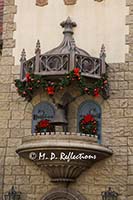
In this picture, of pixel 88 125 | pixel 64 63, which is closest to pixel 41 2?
pixel 64 63

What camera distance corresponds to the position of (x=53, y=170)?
35.3ft

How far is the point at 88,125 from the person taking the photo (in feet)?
36.6

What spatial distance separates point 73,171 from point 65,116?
129 centimetres

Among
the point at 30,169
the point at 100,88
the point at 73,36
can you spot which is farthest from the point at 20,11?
the point at 30,169

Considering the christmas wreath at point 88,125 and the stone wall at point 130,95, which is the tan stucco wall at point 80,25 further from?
the christmas wreath at point 88,125

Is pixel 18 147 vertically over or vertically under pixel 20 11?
under

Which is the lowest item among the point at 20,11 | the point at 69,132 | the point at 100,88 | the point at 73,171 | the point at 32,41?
the point at 73,171

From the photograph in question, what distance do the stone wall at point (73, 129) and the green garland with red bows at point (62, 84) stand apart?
42cm

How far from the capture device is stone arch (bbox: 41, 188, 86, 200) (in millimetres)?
10891

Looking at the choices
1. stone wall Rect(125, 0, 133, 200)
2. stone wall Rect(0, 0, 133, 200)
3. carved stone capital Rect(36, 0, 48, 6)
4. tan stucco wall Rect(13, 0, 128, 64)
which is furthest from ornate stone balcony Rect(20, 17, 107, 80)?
carved stone capital Rect(36, 0, 48, 6)

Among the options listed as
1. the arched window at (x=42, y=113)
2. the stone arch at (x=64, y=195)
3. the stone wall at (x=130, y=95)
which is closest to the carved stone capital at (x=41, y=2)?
the stone wall at (x=130, y=95)

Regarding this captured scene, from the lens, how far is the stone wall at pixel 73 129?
1093 cm

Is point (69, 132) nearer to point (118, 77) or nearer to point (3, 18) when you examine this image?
point (118, 77)

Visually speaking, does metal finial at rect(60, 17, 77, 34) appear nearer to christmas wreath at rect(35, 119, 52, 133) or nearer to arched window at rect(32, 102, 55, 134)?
arched window at rect(32, 102, 55, 134)
